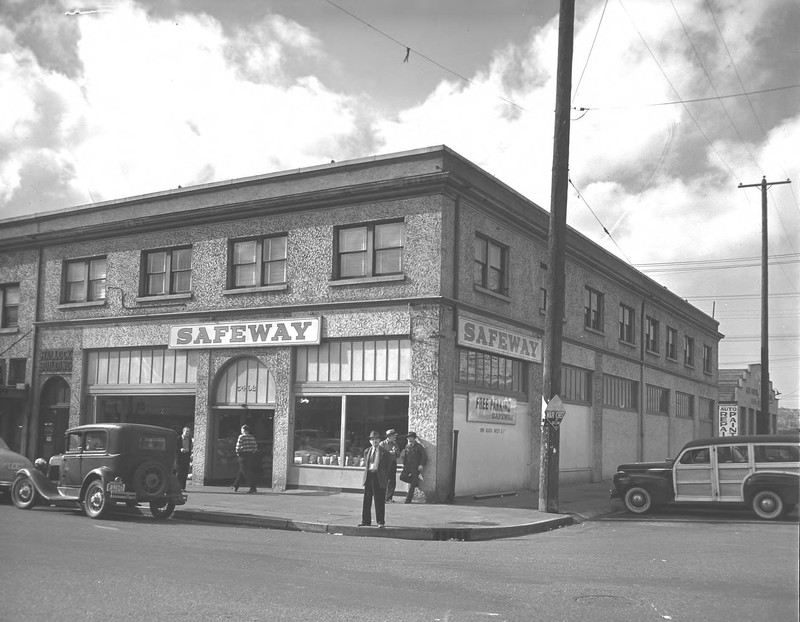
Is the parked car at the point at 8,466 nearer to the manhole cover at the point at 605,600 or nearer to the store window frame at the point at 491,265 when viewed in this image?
the store window frame at the point at 491,265

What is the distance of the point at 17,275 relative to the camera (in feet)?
90.5

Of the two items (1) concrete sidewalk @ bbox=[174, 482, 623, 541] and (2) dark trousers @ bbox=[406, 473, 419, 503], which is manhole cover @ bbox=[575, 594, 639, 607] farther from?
(2) dark trousers @ bbox=[406, 473, 419, 503]

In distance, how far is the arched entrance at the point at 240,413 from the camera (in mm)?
22156

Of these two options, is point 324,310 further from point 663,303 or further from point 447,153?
point 663,303

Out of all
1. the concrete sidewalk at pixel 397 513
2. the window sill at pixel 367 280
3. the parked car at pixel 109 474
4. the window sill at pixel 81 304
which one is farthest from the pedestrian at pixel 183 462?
the window sill at pixel 81 304

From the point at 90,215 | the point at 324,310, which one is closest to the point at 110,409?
the point at 90,215

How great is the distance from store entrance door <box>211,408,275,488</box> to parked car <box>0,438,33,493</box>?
5.34 m

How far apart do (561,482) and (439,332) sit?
898cm

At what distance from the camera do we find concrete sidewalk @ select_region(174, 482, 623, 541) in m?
14.6

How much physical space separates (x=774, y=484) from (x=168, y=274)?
1657 cm

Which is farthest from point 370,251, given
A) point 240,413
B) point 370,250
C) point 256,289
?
point 240,413

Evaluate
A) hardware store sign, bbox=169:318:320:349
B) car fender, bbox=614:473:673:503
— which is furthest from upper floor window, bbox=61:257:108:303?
car fender, bbox=614:473:673:503

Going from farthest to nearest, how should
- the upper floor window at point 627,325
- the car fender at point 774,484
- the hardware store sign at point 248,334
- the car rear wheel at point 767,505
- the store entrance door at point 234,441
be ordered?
the upper floor window at point 627,325 → the store entrance door at point 234,441 → the hardware store sign at point 248,334 → the car rear wheel at point 767,505 → the car fender at point 774,484

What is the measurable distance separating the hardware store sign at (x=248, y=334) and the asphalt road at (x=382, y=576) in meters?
7.72
